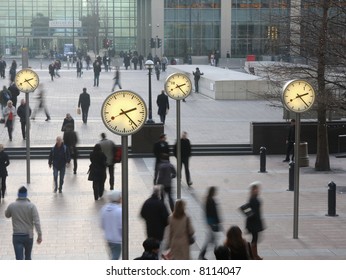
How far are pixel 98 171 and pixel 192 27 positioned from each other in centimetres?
6937

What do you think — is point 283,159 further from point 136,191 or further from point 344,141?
point 136,191

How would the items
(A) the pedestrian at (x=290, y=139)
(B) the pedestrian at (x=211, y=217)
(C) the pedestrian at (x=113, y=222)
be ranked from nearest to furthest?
1. (C) the pedestrian at (x=113, y=222)
2. (B) the pedestrian at (x=211, y=217)
3. (A) the pedestrian at (x=290, y=139)

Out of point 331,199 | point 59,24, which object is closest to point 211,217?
point 331,199

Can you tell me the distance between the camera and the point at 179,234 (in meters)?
13.0

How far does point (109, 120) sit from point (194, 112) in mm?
29515

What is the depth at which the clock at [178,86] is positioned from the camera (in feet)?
70.4

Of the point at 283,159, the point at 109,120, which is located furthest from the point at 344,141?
the point at 109,120

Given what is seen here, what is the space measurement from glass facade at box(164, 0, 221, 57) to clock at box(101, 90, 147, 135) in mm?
78039

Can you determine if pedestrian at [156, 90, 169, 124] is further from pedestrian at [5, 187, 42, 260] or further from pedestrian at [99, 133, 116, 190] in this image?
pedestrian at [5, 187, 42, 260]

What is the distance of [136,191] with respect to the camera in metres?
22.4

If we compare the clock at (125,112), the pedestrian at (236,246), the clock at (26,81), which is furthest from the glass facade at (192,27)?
the pedestrian at (236,246)

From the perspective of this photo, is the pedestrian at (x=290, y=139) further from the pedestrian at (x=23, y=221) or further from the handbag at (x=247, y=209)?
the pedestrian at (x=23, y=221)

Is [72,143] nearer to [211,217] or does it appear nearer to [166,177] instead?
[166,177]

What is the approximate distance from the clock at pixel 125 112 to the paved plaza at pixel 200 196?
16.1 feet
